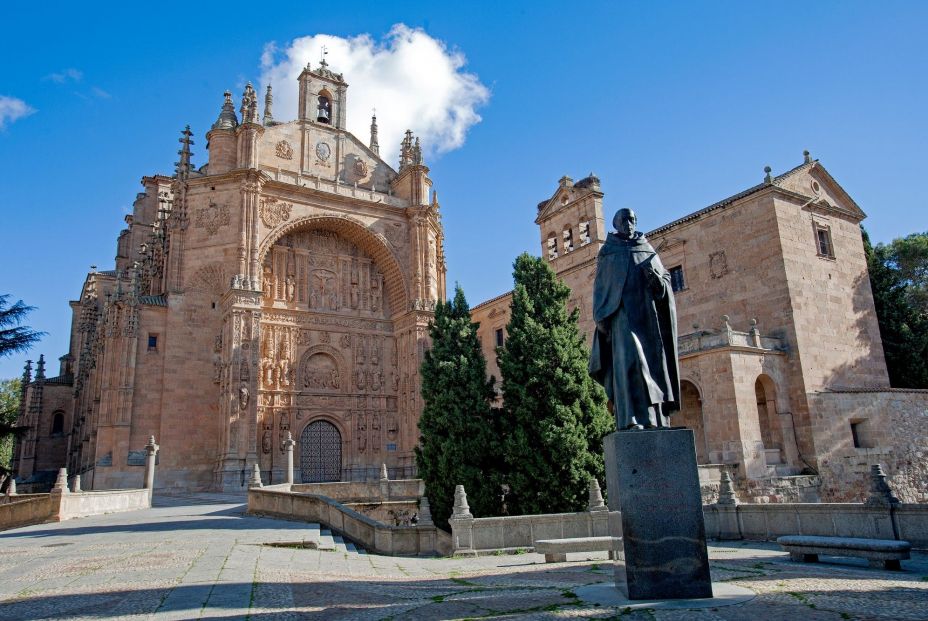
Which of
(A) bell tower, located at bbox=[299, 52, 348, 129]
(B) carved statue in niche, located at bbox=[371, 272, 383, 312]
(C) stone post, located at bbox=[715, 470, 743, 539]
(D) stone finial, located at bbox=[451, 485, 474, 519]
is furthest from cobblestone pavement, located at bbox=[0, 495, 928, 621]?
(A) bell tower, located at bbox=[299, 52, 348, 129]

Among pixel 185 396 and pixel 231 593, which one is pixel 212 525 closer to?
pixel 231 593

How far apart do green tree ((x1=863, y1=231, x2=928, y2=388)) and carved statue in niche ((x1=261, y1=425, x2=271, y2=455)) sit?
82.8ft

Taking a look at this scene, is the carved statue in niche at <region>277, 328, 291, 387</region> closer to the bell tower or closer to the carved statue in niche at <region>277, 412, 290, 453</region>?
the carved statue in niche at <region>277, 412, 290, 453</region>

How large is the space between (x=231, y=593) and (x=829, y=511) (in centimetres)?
868

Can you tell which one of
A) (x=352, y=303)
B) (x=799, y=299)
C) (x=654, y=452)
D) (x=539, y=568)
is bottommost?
(x=539, y=568)

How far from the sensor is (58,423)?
4488cm

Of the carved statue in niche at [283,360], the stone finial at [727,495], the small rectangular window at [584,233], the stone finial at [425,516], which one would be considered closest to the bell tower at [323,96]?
the carved statue in niche at [283,360]

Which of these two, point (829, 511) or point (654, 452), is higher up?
point (654, 452)

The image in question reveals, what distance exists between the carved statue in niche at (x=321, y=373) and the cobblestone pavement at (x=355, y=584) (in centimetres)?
1750

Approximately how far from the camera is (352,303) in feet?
103

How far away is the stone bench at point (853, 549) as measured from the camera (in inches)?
284

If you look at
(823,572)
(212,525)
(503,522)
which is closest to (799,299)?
(503,522)

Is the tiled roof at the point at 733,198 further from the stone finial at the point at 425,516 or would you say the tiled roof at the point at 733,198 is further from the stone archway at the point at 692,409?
the stone finial at the point at 425,516

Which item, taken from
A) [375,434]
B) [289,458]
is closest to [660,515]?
[289,458]
